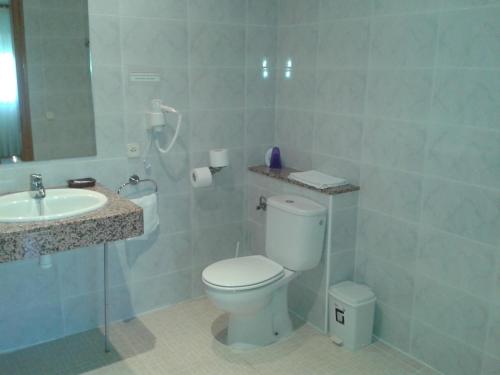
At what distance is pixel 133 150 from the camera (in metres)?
2.79

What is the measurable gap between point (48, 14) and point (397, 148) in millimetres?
1893

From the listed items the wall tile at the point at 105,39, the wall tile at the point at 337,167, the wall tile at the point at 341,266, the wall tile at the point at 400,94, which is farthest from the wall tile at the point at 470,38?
the wall tile at the point at 105,39

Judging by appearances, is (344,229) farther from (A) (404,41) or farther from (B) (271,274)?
(A) (404,41)

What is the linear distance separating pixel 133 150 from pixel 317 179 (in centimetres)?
107

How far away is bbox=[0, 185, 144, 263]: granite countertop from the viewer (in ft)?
6.26

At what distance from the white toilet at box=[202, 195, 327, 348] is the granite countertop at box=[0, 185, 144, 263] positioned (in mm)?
598

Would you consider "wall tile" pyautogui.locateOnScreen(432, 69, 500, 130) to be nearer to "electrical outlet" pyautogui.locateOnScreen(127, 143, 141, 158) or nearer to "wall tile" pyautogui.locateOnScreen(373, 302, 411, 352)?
"wall tile" pyautogui.locateOnScreen(373, 302, 411, 352)

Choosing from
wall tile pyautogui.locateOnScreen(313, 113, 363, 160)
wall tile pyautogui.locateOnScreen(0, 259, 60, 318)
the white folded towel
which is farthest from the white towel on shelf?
wall tile pyautogui.locateOnScreen(0, 259, 60, 318)

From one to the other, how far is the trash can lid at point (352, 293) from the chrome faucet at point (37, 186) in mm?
1613

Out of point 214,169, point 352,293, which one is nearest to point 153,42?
point 214,169

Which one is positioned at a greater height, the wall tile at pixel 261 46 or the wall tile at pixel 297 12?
the wall tile at pixel 297 12

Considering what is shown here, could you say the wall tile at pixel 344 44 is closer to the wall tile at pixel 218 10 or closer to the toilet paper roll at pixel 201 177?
the wall tile at pixel 218 10

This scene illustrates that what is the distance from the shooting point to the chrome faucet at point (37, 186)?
92.2 inches

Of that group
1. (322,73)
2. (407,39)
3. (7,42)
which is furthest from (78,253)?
(407,39)
